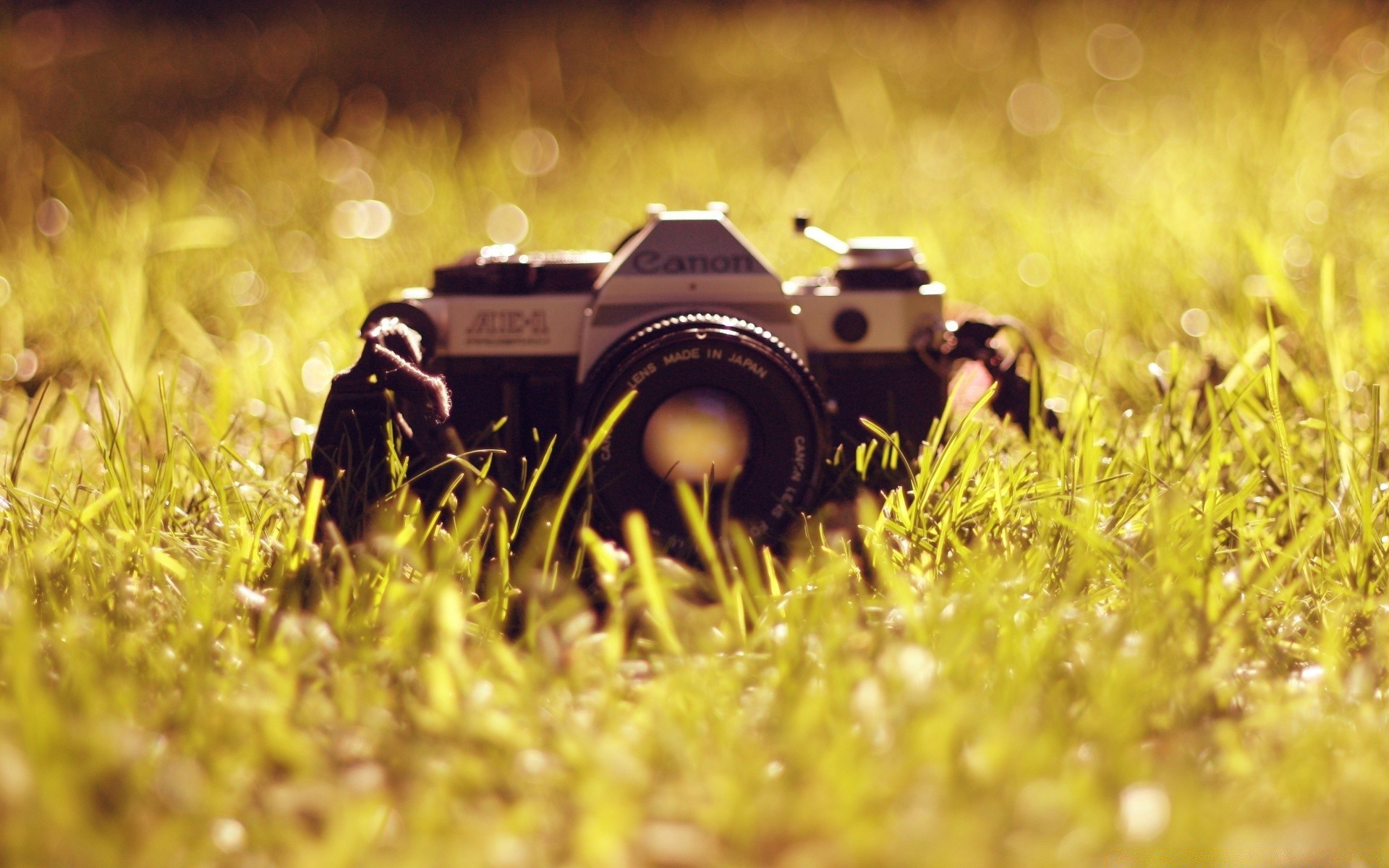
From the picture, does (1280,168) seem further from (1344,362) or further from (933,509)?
(933,509)

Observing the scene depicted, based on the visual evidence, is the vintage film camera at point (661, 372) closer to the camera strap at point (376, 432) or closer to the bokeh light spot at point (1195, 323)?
the camera strap at point (376, 432)

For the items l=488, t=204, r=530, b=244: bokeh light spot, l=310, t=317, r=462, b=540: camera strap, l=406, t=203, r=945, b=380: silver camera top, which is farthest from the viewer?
l=488, t=204, r=530, b=244: bokeh light spot

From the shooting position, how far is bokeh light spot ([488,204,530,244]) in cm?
350

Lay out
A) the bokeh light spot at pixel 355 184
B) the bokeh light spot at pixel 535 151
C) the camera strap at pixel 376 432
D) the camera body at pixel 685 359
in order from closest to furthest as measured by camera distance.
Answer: the camera strap at pixel 376 432
the camera body at pixel 685 359
the bokeh light spot at pixel 355 184
the bokeh light spot at pixel 535 151

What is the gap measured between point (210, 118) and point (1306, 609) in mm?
4468

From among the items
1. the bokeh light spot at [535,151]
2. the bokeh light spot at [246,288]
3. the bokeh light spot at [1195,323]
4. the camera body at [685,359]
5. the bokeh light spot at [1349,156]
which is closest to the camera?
the camera body at [685,359]

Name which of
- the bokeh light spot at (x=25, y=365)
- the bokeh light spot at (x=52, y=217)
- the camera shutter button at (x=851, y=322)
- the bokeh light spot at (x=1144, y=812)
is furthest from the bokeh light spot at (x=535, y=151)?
the bokeh light spot at (x=1144, y=812)

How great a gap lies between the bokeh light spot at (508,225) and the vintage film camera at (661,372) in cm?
155

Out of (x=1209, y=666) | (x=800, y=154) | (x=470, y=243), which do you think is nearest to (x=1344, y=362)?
(x=1209, y=666)

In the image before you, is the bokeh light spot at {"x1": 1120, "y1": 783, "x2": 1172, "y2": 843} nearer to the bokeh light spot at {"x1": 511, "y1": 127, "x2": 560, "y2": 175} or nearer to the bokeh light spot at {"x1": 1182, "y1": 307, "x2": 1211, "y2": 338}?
the bokeh light spot at {"x1": 1182, "y1": 307, "x2": 1211, "y2": 338}

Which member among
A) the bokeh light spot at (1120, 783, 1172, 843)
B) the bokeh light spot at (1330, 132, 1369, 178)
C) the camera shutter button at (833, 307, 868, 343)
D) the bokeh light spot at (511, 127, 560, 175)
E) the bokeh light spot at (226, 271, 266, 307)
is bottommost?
the bokeh light spot at (1120, 783, 1172, 843)

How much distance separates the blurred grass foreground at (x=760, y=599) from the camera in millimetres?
1012

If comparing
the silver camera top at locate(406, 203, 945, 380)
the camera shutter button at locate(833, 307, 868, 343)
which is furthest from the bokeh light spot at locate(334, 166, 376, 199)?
the camera shutter button at locate(833, 307, 868, 343)

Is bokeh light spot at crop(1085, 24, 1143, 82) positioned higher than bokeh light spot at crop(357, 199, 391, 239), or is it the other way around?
bokeh light spot at crop(1085, 24, 1143, 82)
